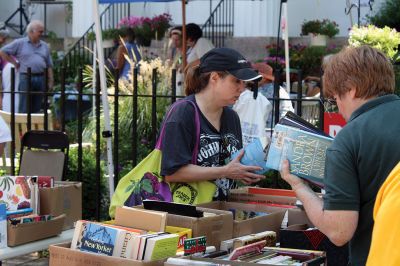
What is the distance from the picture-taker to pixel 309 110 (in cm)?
897

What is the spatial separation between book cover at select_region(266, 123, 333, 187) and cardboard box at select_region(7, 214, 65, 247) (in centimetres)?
175

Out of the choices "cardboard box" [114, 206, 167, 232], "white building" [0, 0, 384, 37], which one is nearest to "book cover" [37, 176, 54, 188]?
"cardboard box" [114, 206, 167, 232]

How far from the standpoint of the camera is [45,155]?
630 cm

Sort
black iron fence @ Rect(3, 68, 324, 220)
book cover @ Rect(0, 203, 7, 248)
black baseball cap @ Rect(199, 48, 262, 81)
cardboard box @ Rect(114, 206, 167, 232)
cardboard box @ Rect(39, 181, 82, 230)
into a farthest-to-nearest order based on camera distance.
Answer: black iron fence @ Rect(3, 68, 324, 220)
cardboard box @ Rect(39, 181, 82, 230)
book cover @ Rect(0, 203, 7, 248)
black baseball cap @ Rect(199, 48, 262, 81)
cardboard box @ Rect(114, 206, 167, 232)

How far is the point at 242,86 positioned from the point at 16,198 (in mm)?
1528

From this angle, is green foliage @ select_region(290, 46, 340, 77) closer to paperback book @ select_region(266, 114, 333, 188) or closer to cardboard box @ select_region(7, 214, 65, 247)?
cardboard box @ select_region(7, 214, 65, 247)

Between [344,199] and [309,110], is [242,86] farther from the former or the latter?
[309,110]

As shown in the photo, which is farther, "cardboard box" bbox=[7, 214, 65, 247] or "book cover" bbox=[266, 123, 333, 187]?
"cardboard box" bbox=[7, 214, 65, 247]

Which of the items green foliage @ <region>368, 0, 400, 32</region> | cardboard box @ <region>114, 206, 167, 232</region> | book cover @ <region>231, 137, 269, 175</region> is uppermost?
green foliage @ <region>368, 0, 400, 32</region>

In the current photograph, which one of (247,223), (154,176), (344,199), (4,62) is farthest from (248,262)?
(4,62)

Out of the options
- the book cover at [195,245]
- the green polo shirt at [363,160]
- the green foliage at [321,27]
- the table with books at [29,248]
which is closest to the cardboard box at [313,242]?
the book cover at [195,245]

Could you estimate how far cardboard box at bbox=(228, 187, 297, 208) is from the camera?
4.28 meters

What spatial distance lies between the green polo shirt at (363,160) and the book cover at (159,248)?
0.67 m

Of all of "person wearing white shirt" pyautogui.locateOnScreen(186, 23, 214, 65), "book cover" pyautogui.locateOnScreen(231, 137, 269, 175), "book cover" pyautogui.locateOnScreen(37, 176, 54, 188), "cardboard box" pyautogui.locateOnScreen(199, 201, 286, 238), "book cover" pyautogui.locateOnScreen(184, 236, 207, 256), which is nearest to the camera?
"book cover" pyautogui.locateOnScreen(184, 236, 207, 256)
